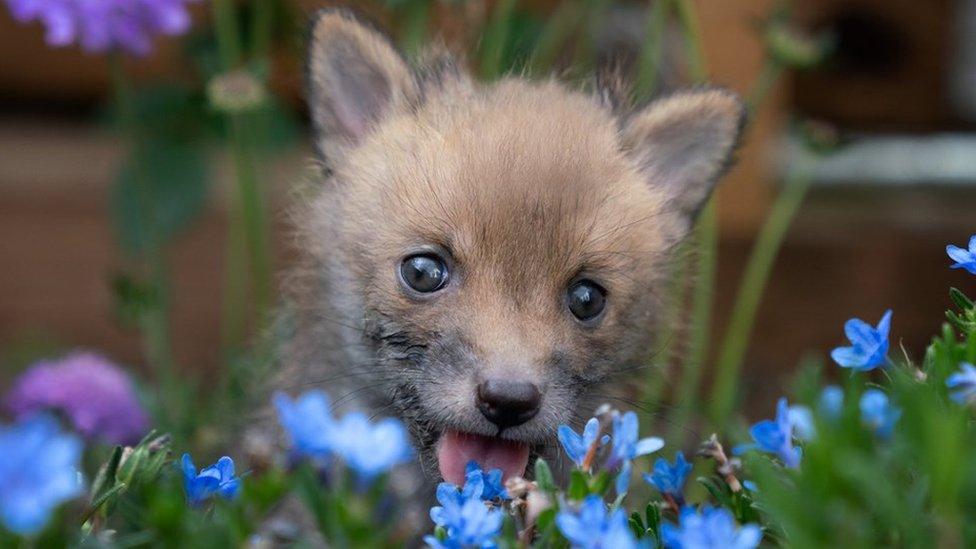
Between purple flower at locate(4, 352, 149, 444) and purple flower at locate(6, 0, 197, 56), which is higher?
purple flower at locate(6, 0, 197, 56)

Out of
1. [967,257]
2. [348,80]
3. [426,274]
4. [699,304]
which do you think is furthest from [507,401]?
[699,304]

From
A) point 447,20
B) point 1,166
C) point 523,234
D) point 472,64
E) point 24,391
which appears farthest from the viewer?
point 1,166

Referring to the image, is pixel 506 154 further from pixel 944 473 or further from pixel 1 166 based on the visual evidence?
pixel 1 166

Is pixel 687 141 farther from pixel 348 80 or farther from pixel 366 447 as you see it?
pixel 366 447

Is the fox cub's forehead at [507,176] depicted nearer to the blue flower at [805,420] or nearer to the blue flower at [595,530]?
the blue flower at [805,420]

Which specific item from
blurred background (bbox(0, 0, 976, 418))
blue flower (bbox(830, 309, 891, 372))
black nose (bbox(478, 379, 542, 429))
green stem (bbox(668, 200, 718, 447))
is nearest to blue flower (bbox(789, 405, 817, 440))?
blue flower (bbox(830, 309, 891, 372))

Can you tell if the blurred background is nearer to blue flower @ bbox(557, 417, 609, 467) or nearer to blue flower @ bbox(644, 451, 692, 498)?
blue flower @ bbox(644, 451, 692, 498)

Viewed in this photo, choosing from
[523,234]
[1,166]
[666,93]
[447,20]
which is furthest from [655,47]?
[1,166]
